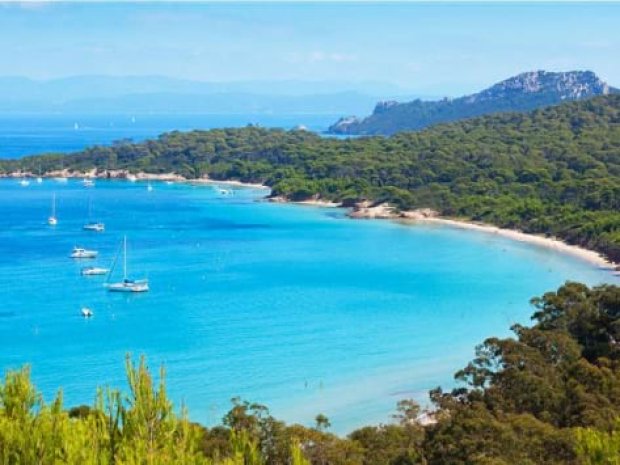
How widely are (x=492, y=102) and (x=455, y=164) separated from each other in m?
91.5

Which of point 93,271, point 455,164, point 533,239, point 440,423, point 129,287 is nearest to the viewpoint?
point 440,423

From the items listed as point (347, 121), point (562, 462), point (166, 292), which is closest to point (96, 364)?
point (166, 292)

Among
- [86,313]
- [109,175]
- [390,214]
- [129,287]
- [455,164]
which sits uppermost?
[455,164]

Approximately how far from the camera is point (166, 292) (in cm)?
4381

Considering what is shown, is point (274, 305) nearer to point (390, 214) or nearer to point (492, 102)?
point (390, 214)

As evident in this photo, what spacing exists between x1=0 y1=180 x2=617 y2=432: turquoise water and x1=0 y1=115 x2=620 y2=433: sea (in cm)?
9

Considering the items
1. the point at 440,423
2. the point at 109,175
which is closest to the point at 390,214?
the point at 109,175

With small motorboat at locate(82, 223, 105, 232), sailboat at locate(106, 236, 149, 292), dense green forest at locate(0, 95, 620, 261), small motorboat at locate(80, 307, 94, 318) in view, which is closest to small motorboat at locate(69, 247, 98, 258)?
sailboat at locate(106, 236, 149, 292)

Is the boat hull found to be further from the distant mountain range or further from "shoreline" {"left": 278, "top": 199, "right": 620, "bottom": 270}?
the distant mountain range

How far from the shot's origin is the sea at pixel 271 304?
29.8 meters

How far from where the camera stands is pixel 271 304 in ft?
135

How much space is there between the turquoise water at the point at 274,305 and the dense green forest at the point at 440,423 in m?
4.79

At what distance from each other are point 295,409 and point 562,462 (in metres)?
11.9

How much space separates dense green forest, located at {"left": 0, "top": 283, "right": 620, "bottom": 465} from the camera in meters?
10.6
